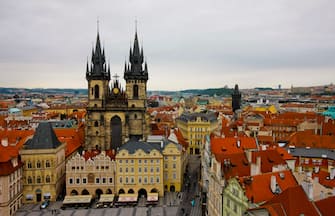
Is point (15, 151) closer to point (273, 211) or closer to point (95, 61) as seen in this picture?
point (95, 61)

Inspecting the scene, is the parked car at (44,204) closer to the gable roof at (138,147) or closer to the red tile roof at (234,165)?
the gable roof at (138,147)

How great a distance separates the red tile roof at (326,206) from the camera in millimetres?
36469

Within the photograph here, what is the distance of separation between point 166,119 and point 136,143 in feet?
305

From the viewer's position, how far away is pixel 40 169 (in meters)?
81.3

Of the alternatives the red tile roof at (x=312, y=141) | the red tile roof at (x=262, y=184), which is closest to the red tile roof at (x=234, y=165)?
the red tile roof at (x=262, y=184)

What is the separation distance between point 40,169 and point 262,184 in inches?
2112

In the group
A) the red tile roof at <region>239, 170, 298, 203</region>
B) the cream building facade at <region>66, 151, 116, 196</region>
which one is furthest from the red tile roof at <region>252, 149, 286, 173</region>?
the cream building facade at <region>66, 151, 116, 196</region>

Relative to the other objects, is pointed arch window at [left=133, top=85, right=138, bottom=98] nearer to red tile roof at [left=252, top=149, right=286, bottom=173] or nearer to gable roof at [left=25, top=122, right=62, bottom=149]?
gable roof at [left=25, top=122, right=62, bottom=149]

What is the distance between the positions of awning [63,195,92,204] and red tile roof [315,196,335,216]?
5065cm

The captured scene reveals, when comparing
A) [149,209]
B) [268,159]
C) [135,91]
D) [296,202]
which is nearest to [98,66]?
[135,91]

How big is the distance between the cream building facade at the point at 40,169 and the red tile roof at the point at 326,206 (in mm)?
59774

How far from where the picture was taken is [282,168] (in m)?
53.6

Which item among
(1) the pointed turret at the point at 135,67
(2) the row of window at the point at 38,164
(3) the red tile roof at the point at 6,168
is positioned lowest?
(2) the row of window at the point at 38,164

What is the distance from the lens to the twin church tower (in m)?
108
